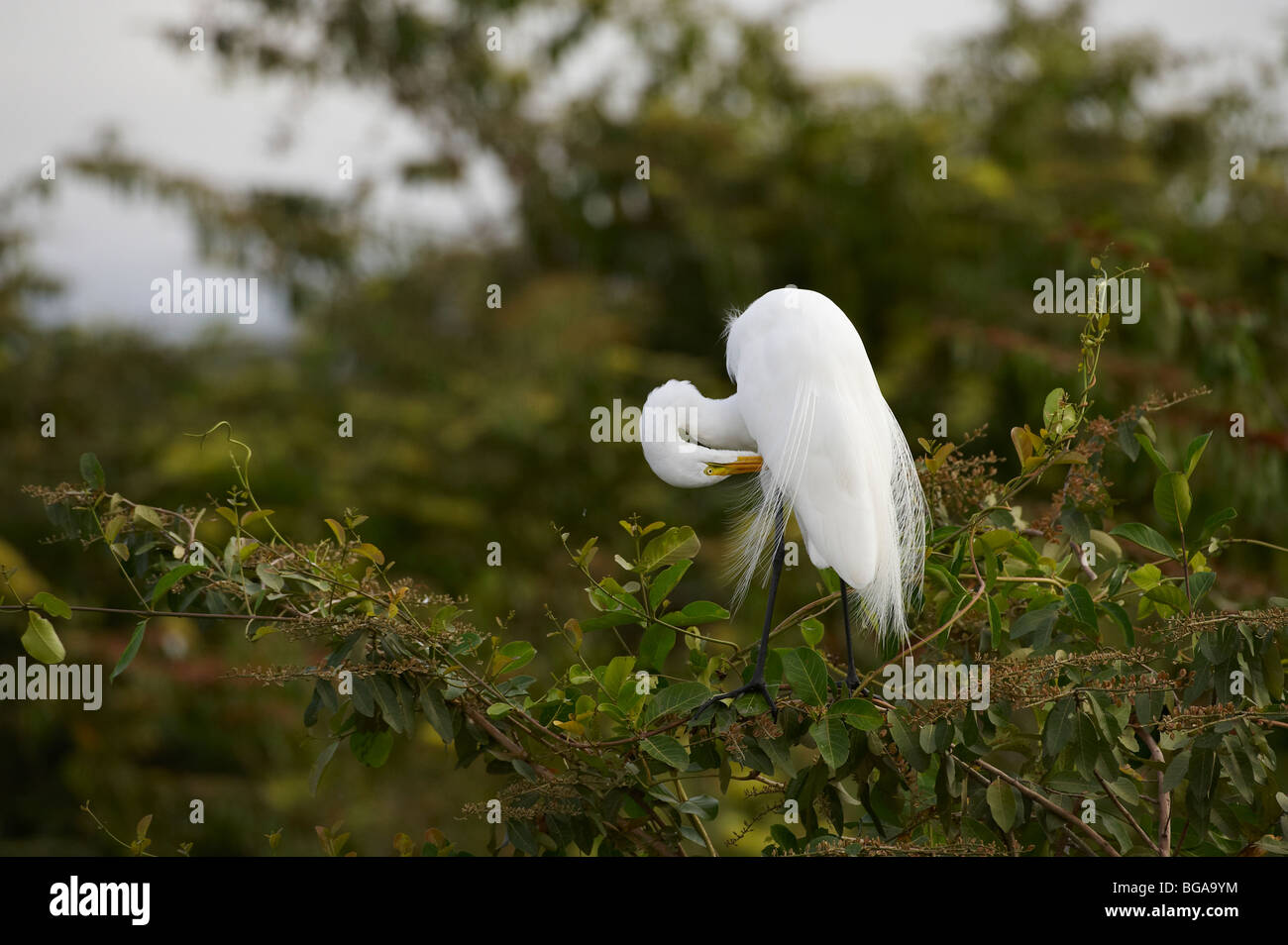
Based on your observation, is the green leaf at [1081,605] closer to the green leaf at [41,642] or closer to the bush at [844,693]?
the bush at [844,693]

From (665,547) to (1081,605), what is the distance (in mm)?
466

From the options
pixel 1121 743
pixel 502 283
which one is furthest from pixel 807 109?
pixel 1121 743

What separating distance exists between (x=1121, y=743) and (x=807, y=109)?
16.2 feet

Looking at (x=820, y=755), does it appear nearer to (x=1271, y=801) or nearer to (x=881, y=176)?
(x=1271, y=801)

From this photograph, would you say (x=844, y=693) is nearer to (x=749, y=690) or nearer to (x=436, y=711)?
(x=749, y=690)

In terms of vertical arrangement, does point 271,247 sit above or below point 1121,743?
above

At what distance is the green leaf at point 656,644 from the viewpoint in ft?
4.22

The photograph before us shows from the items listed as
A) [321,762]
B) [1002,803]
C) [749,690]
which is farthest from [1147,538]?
[321,762]

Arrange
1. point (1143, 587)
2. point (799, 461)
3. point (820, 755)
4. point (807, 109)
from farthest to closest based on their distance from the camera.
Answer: point (807, 109) → point (799, 461) → point (1143, 587) → point (820, 755)

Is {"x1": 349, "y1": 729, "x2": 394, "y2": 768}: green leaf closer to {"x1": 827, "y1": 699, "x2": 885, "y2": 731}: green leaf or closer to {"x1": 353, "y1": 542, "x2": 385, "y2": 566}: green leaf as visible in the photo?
{"x1": 353, "y1": 542, "x2": 385, "y2": 566}: green leaf

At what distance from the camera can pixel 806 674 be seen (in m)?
1.17

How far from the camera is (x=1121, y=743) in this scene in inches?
49.4

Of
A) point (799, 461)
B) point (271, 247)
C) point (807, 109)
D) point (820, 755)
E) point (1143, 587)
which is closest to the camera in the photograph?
point (820, 755)

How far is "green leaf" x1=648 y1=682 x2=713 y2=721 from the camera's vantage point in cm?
116
